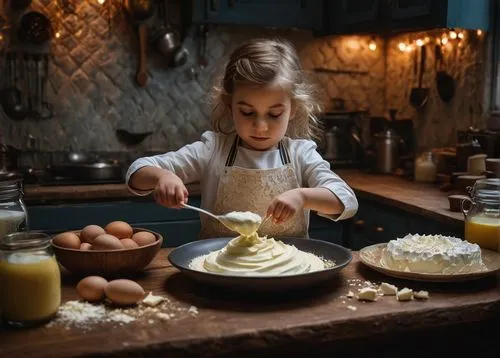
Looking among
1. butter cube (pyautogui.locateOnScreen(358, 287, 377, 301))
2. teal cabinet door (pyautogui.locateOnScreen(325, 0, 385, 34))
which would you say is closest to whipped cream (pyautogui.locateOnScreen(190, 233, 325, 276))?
butter cube (pyautogui.locateOnScreen(358, 287, 377, 301))

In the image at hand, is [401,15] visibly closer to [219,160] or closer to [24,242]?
[219,160]

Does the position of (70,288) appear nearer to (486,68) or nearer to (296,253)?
(296,253)

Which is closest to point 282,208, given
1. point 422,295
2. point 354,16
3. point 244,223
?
point 244,223

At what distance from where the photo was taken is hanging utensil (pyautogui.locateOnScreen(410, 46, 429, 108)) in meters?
3.52

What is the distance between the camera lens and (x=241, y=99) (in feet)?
5.51

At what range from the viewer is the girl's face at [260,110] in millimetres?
1662

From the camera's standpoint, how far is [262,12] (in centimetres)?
329

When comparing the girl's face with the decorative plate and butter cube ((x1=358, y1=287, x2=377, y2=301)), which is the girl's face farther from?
butter cube ((x1=358, y1=287, x2=377, y2=301))

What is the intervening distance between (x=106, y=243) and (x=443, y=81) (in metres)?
2.57

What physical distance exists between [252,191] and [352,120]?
6.96ft

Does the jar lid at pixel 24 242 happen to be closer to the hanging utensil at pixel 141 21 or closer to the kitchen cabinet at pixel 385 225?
the kitchen cabinet at pixel 385 225

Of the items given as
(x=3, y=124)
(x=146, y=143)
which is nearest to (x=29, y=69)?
(x=3, y=124)

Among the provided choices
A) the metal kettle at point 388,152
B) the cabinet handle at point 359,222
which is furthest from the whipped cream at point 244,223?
the metal kettle at point 388,152

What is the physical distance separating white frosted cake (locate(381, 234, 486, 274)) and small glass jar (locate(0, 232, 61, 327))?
0.73 meters
